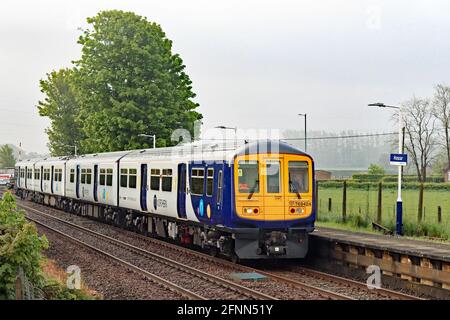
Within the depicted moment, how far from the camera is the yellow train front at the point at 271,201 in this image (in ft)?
51.1

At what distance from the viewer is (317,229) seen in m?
21.0

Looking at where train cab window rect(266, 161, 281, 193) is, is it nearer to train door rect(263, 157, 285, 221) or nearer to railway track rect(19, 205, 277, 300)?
train door rect(263, 157, 285, 221)

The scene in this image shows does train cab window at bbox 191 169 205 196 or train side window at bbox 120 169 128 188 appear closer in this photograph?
train cab window at bbox 191 169 205 196

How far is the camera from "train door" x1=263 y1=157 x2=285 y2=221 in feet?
51.8

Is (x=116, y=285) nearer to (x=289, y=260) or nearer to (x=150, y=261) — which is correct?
(x=150, y=261)

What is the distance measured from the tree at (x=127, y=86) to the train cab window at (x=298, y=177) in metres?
24.3

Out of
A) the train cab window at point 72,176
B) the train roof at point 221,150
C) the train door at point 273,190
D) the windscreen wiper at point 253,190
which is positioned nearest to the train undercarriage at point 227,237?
the train door at point 273,190

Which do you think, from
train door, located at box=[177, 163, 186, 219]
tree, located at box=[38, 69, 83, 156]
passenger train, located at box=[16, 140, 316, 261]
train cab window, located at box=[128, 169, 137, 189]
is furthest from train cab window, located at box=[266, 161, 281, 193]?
tree, located at box=[38, 69, 83, 156]

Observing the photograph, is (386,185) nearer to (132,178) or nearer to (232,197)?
(132,178)

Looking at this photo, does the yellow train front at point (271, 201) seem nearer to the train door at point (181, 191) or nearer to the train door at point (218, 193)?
the train door at point (218, 193)

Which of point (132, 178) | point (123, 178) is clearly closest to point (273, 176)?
point (132, 178)

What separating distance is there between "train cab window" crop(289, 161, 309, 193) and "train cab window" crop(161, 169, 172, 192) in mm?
4881

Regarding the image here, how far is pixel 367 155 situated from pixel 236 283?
115m
